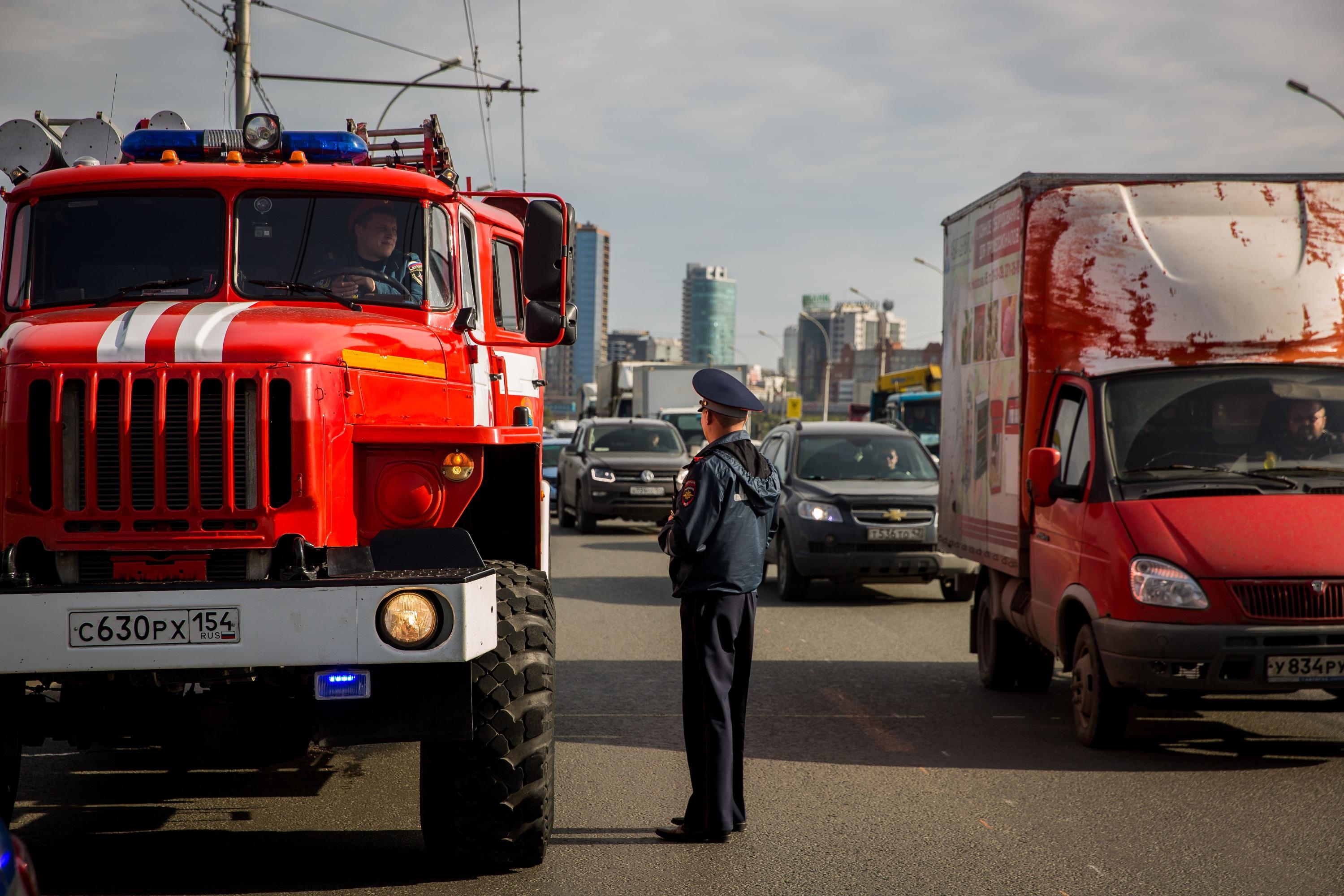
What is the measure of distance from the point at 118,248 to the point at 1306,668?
19.2 ft

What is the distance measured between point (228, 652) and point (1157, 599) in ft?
15.0

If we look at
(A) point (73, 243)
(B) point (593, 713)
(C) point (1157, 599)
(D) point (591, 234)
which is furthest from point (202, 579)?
(D) point (591, 234)

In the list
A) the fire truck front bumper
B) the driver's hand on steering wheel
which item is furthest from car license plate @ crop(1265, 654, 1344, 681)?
the driver's hand on steering wheel

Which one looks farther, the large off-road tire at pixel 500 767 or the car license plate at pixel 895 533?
the car license plate at pixel 895 533

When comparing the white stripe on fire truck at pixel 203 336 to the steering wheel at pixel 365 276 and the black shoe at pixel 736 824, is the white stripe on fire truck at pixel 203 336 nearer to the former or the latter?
the steering wheel at pixel 365 276

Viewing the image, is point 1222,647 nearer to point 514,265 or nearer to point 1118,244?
point 1118,244

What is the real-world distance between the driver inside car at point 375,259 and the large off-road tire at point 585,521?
1674 centimetres

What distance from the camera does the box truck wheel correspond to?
23.9ft

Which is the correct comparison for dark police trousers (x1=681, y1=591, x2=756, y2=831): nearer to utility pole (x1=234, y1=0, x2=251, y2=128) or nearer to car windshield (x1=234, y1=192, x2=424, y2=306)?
car windshield (x1=234, y1=192, x2=424, y2=306)

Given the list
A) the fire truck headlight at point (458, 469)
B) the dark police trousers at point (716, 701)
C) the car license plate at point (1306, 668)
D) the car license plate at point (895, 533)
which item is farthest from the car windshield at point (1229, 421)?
the car license plate at point (895, 533)

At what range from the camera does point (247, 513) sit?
192 inches

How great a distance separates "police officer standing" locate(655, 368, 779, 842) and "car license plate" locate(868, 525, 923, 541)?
8.13 metres

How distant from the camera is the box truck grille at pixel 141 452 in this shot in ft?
15.8

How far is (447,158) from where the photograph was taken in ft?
28.0
